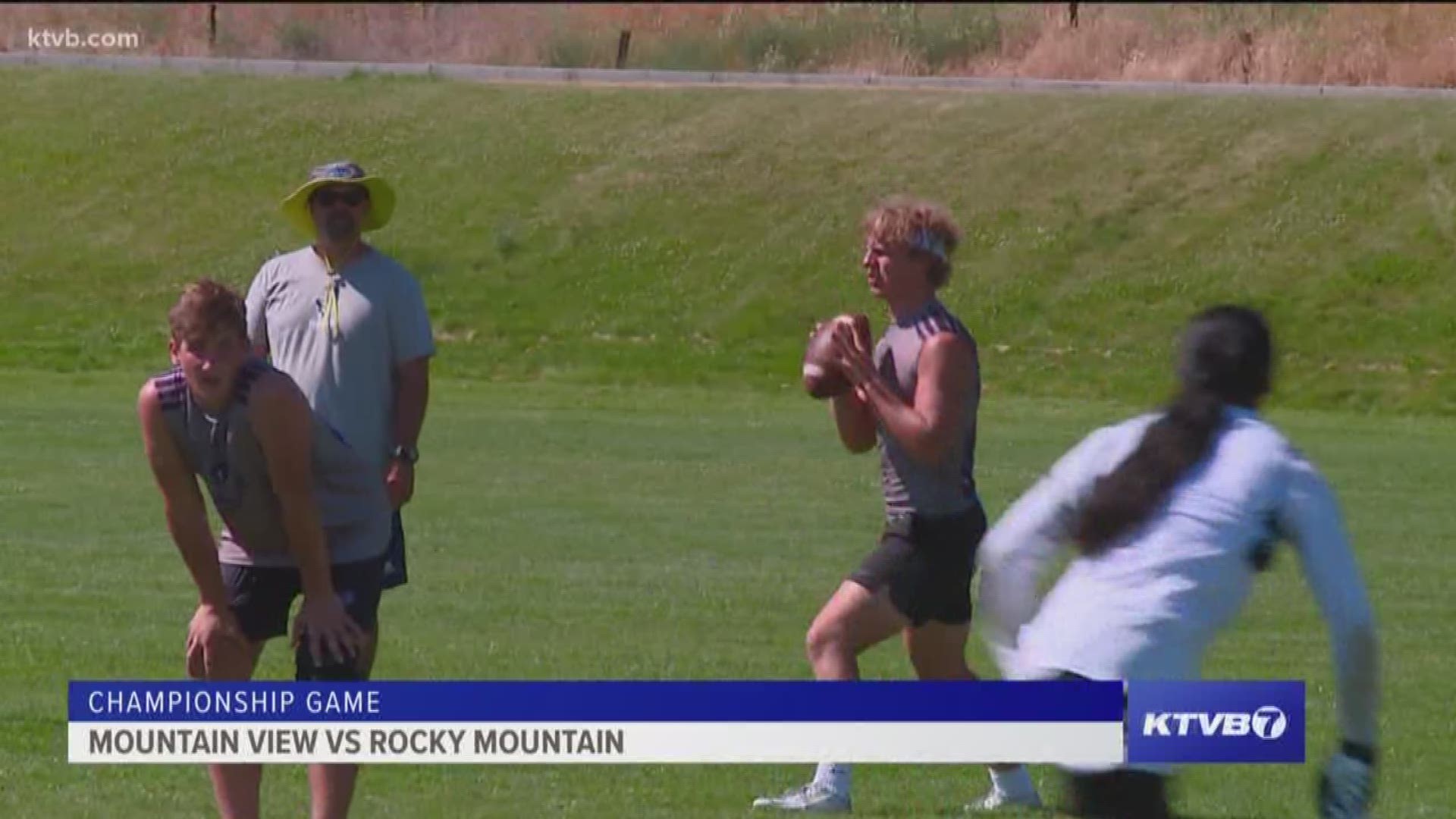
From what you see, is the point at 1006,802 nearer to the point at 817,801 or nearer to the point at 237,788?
the point at 817,801

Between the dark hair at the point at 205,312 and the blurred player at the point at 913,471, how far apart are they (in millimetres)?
1853

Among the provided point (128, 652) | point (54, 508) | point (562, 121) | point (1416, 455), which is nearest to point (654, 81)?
point (562, 121)

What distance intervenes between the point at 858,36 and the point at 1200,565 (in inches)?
1660

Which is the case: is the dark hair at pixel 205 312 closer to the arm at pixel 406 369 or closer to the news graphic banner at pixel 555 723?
the news graphic banner at pixel 555 723

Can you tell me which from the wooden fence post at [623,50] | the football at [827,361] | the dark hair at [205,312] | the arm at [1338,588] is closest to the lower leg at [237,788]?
the dark hair at [205,312]

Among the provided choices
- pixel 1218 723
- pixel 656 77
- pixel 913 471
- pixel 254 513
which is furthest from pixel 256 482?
pixel 656 77

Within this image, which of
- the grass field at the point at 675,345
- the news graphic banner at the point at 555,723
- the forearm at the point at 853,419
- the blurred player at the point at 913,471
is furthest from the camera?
the grass field at the point at 675,345

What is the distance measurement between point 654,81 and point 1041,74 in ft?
19.7

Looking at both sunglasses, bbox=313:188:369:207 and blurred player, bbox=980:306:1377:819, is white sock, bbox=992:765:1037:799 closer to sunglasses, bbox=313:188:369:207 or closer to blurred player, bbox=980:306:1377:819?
sunglasses, bbox=313:188:369:207

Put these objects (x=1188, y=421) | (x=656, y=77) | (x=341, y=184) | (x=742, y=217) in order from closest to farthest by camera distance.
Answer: (x=1188, y=421)
(x=341, y=184)
(x=742, y=217)
(x=656, y=77)

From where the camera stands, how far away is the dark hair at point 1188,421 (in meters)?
5.77

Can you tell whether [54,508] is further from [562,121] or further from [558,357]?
[562,121]

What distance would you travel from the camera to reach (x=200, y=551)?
7.38 meters

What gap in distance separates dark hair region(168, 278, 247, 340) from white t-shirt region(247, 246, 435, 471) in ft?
3.93
